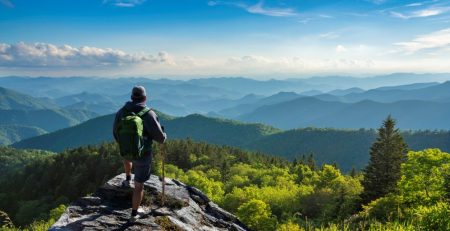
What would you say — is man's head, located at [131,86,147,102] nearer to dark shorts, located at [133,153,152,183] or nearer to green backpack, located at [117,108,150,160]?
green backpack, located at [117,108,150,160]

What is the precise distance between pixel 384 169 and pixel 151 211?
128 ft

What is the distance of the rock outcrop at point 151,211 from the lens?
11.7 meters

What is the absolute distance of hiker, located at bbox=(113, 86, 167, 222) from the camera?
1170 centimetres

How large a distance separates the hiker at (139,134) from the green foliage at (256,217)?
3625cm

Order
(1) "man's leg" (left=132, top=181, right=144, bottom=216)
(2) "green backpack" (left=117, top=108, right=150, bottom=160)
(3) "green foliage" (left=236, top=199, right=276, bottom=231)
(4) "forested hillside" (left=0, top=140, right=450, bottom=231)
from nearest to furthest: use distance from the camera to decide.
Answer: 1. (2) "green backpack" (left=117, top=108, right=150, bottom=160)
2. (1) "man's leg" (left=132, top=181, right=144, bottom=216)
3. (4) "forested hillside" (left=0, top=140, right=450, bottom=231)
4. (3) "green foliage" (left=236, top=199, right=276, bottom=231)

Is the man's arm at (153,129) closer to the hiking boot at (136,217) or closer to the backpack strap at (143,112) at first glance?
the backpack strap at (143,112)

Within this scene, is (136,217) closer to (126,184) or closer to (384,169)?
(126,184)

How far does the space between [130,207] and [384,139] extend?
41.6 meters

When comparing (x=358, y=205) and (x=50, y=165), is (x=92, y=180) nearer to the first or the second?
(x=50, y=165)

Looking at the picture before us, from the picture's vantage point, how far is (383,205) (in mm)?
35656

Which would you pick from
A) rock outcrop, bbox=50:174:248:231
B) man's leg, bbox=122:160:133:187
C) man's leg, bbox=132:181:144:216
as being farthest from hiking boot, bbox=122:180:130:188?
man's leg, bbox=132:181:144:216

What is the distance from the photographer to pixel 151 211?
12.8 meters

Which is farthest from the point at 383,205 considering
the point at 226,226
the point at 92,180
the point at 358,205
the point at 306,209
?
the point at 92,180

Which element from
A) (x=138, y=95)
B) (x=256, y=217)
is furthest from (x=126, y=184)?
(x=256, y=217)
